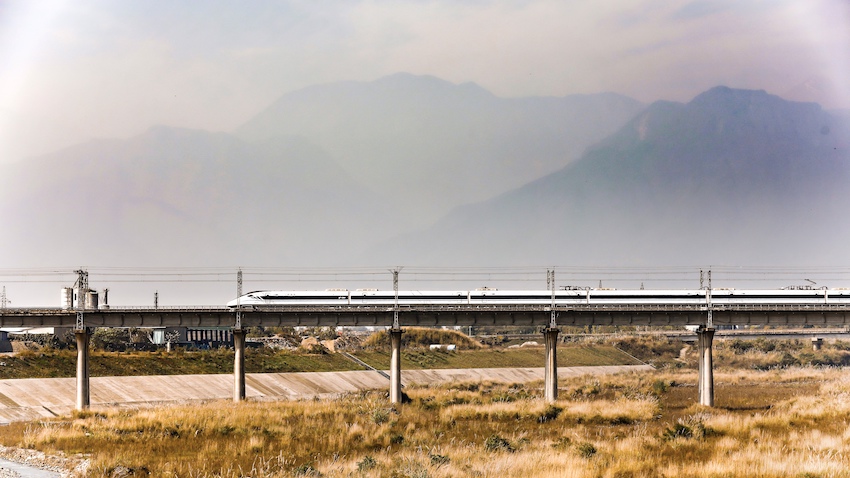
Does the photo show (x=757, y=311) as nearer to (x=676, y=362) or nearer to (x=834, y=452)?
(x=834, y=452)

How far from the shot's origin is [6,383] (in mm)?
87438

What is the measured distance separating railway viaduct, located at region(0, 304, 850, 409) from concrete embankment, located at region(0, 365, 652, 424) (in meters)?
7.20

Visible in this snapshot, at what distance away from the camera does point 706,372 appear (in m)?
87.1

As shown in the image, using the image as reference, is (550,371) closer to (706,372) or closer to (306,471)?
(706,372)

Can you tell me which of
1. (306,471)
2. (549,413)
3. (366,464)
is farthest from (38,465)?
(549,413)

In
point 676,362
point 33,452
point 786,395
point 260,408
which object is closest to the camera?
point 33,452

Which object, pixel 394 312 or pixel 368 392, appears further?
pixel 368 392

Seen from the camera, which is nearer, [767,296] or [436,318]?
[436,318]

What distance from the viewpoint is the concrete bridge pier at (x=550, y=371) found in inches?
3371

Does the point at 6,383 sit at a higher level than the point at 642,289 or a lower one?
lower

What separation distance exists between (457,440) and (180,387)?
5157 cm

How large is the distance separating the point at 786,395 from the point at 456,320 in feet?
122

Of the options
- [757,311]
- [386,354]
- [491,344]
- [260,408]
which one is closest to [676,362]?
[491,344]

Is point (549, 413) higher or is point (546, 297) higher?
point (546, 297)
